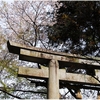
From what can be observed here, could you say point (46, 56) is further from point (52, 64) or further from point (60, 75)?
point (60, 75)

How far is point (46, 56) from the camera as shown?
4.59 metres

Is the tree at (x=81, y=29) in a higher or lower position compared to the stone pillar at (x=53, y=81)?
higher

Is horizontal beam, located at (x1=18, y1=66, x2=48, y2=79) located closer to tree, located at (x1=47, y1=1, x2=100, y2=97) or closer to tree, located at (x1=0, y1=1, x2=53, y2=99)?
tree, located at (x1=47, y1=1, x2=100, y2=97)

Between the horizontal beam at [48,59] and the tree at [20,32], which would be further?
the tree at [20,32]

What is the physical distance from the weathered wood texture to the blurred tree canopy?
946mm

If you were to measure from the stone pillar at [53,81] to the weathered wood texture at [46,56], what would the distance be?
0.15 meters

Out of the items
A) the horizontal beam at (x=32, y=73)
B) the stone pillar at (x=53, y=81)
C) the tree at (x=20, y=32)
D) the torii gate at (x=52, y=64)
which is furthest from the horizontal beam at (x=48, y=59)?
the tree at (x=20, y=32)

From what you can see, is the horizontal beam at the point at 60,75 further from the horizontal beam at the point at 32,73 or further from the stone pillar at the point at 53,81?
the stone pillar at the point at 53,81

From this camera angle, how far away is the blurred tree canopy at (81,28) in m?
5.75

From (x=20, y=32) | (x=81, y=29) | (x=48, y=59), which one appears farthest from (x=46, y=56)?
(x=20, y=32)

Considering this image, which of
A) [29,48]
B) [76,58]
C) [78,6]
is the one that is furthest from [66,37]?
[29,48]

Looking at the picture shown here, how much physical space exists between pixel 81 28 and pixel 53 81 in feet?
7.04

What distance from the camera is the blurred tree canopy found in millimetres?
5750

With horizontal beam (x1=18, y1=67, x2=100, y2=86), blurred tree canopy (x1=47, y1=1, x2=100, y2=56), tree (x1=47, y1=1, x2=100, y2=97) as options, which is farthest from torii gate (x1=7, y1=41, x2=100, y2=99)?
blurred tree canopy (x1=47, y1=1, x2=100, y2=56)
